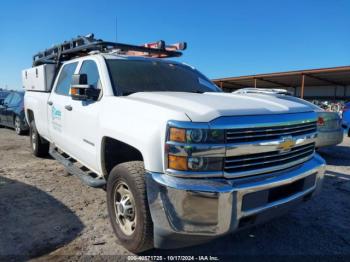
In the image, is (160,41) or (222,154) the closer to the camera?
(222,154)

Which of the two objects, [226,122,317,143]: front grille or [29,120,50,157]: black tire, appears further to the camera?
[29,120,50,157]: black tire

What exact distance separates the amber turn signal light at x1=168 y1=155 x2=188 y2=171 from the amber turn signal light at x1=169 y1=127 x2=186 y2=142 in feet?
0.44

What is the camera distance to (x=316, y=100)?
30.2m

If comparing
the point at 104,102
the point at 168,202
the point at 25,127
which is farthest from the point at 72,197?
the point at 25,127

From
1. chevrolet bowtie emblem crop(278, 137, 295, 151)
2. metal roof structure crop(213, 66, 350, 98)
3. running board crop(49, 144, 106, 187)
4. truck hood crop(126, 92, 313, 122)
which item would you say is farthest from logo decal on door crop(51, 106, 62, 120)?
metal roof structure crop(213, 66, 350, 98)

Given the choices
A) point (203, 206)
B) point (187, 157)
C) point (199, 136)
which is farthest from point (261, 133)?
point (203, 206)

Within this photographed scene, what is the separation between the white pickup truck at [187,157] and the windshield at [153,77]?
0.02m

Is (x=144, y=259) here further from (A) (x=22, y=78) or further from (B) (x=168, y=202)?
(A) (x=22, y=78)

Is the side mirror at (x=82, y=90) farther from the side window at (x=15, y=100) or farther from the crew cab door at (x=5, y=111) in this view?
the crew cab door at (x=5, y=111)

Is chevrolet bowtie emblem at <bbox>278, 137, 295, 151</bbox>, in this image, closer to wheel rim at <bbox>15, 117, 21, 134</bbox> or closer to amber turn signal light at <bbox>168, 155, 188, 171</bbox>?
amber turn signal light at <bbox>168, 155, 188, 171</bbox>

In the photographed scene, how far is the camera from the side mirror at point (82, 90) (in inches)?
139

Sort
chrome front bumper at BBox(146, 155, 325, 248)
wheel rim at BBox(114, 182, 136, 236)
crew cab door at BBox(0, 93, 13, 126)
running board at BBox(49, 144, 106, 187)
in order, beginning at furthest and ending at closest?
1. crew cab door at BBox(0, 93, 13, 126)
2. running board at BBox(49, 144, 106, 187)
3. wheel rim at BBox(114, 182, 136, 236)
4. chrome front bumper at BBox(146, 155, 325, 248)

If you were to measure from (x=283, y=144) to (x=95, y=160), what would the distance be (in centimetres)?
201

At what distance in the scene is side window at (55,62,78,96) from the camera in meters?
4.73
